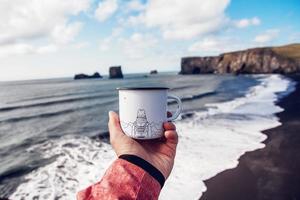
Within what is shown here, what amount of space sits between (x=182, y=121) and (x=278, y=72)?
6921cm

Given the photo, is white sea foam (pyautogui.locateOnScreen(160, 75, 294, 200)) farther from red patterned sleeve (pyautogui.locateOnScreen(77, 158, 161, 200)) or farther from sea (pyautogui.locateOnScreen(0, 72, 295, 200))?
red patterned sleeve (pyautogui.locateOnScreen(77, 158, 161, 200))

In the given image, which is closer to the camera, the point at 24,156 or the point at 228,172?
the point at 228,172

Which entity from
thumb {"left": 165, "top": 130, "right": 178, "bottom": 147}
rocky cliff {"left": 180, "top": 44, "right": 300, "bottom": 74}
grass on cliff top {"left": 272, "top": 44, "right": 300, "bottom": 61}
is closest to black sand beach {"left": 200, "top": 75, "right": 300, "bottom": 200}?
thumb {"left": 165, "top": 130, "right": 178, "bottom": 147}

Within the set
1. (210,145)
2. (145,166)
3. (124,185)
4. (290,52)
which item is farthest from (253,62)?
(124,185)

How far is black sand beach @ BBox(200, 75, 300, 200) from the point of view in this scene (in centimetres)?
612

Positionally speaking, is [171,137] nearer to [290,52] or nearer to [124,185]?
[124,185]

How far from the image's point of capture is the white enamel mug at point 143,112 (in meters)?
1.91

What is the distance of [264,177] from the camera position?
6.97 metres

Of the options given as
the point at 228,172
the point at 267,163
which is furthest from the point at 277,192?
the point at 267,163

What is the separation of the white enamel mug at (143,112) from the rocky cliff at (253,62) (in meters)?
79.0

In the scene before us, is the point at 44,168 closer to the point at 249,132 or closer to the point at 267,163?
the point at 267,163

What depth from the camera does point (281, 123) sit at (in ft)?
43.7

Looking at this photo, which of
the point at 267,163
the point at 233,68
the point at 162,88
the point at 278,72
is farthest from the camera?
the point at 233,68

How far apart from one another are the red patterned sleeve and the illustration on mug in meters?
0.47
